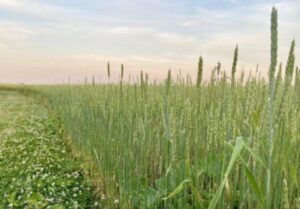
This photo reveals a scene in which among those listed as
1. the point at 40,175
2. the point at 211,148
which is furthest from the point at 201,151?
the point at 40,175

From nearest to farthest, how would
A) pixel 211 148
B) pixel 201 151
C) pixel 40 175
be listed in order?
pixel 211 148 < pixel 201 151 < pixel 40 175

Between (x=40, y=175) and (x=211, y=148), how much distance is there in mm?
3914

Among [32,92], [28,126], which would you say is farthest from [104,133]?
[32,92]

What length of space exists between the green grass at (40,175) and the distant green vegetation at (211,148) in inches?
16.7

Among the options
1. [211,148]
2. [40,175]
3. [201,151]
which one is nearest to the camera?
[211,148]

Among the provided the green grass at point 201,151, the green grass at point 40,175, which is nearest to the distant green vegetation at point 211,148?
the green grass at point 201,151

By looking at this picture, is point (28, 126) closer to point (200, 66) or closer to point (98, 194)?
point (98, 194)

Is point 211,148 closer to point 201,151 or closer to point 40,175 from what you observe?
point 201,151

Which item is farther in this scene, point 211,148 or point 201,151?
point 201,151

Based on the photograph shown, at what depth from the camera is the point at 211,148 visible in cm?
247

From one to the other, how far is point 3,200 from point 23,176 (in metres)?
1.26

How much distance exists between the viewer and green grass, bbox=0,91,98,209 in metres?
4.50

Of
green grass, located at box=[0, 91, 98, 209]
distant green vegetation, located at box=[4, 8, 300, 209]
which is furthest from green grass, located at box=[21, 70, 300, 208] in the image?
green grass, located at box=[0, 91, 98, 209]

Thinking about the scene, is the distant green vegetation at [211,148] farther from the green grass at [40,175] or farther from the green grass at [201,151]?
the green grass at [40,175]
